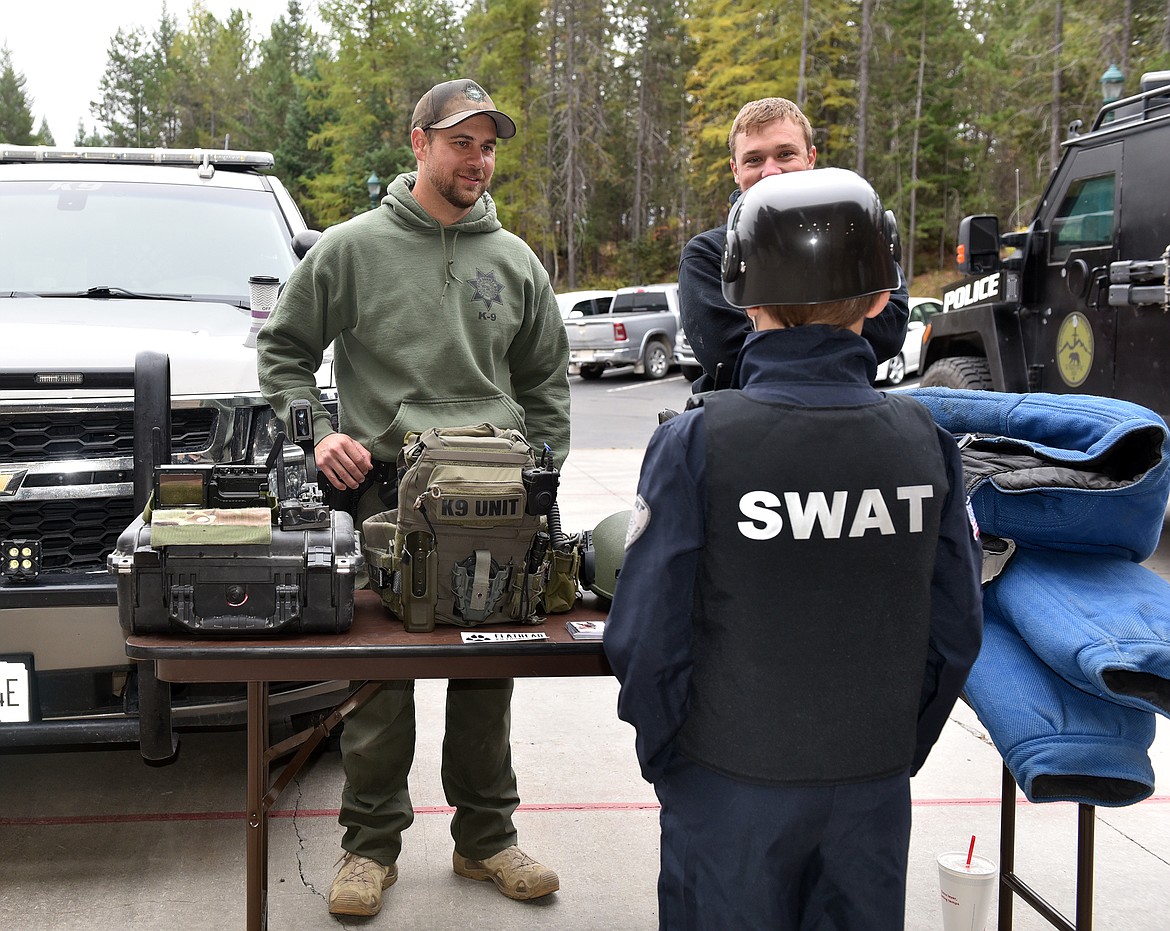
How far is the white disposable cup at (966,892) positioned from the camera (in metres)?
3.13

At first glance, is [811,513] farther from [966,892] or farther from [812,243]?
[966,892]

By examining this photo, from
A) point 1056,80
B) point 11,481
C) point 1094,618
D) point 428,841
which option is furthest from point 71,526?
point 1056,80

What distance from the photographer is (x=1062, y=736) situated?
2475mm

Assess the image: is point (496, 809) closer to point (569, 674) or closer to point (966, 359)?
point (569, 674)

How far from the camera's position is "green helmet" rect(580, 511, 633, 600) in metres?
2.84

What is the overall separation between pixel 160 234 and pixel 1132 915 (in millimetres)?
4274

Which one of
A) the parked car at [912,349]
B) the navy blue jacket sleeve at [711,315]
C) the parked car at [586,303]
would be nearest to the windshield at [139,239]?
the navy blue jacket sleeve at [711,315]

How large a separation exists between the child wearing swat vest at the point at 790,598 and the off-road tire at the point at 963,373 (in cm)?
652

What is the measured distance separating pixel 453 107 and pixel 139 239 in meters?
2.22

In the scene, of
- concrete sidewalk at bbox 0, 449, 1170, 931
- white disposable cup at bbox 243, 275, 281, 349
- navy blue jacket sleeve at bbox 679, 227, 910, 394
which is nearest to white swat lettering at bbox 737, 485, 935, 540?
navy blue jacket sleeve at bbox 679, 227, 910, 394

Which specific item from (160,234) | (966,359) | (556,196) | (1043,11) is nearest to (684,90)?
(556,196)

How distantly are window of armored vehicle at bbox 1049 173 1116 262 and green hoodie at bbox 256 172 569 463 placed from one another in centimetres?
523

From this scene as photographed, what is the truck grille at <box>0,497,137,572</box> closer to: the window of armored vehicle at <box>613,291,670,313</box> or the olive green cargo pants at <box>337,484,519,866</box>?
the olive green cargo pants at <box>337,484,519,866</box>

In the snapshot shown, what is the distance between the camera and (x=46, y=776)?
439 cm
